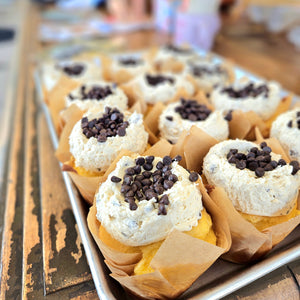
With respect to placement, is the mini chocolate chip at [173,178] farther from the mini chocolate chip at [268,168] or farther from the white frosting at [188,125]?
the white frosting at [188,125]

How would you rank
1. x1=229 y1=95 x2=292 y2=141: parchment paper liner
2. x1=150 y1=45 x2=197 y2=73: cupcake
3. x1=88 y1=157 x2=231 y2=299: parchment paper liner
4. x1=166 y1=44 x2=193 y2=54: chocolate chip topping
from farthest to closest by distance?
1. x1=166 y1=44 x2=193 y2=54: chocolate chip topping
2. x1=150 y1=45 x2=197 y2=73: cupcake
3. x1=229 y1=95 x2=292 y2=141: parchment paper liner
4. x1=88 y1=157 x2=231 y2=299: parchment paper liner

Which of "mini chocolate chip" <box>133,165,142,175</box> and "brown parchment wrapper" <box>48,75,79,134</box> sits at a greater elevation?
"mini chocolate chip" <box>133,165,142,175</box>

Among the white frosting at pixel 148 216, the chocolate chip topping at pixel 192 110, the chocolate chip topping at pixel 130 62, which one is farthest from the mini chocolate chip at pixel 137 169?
the chocolate chip topping at pixel 130 62

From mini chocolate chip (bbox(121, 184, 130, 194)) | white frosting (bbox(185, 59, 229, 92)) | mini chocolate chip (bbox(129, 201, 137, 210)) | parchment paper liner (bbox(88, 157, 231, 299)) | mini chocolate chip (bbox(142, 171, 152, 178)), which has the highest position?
mini chocolate chip (bbox(142, 171, 152, 178))

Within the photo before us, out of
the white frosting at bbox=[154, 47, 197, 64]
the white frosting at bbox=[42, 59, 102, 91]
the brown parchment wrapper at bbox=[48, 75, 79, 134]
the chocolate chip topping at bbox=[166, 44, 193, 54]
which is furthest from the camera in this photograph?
the chocolate chip topping at bbox=[166, 44, 193, 54]

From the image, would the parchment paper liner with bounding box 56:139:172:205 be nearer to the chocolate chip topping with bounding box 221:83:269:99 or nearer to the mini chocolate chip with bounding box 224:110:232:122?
the mini chocolate chip with bounding box 224:110:232:122

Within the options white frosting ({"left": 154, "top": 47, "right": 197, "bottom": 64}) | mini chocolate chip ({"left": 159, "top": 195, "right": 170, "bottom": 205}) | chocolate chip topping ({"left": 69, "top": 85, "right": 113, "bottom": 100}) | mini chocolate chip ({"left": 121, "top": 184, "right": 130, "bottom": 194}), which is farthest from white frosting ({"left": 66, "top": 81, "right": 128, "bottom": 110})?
white frosting ({"left": 154, "top": 47, "right": 197, "bottom": 64})

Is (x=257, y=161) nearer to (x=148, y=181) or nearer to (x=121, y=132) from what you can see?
(x=148, y=181)
